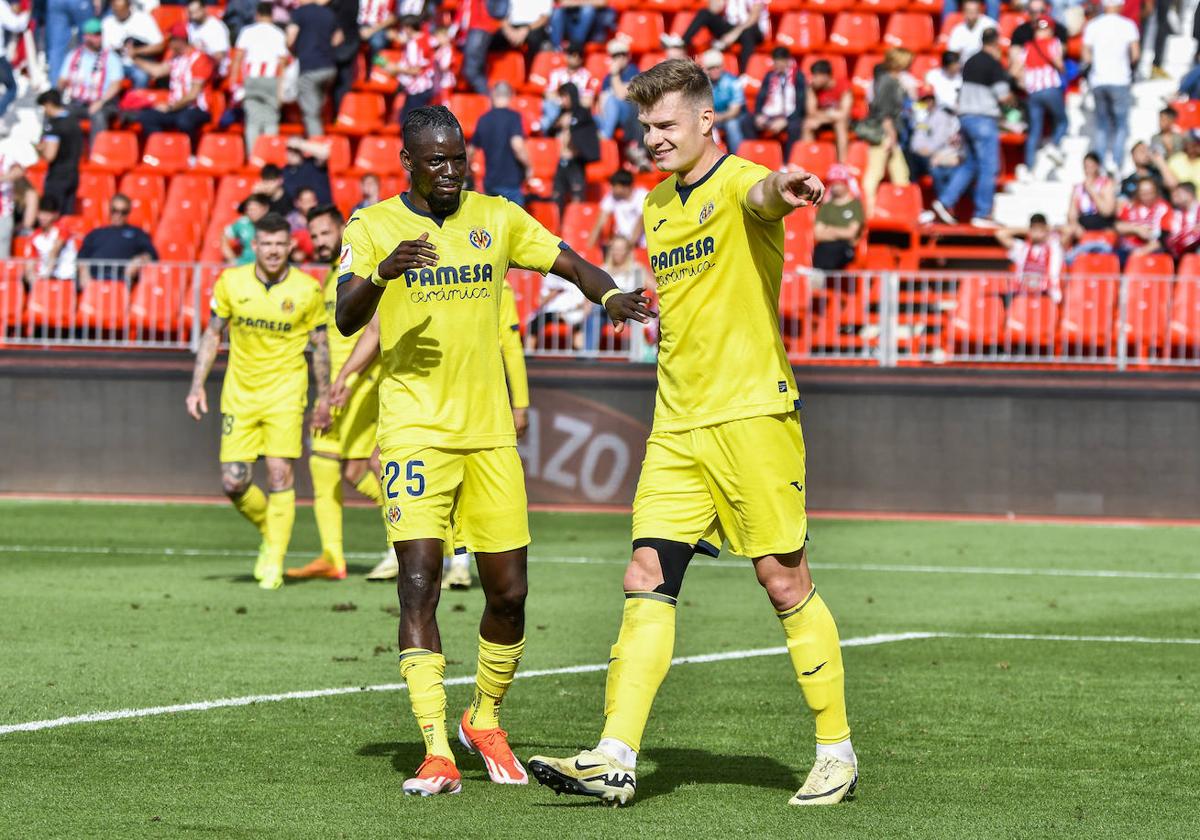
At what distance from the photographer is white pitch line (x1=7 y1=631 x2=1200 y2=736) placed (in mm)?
7730

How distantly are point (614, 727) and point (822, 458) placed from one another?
13718 millimetres

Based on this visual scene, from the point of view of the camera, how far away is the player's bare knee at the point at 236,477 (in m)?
13.1

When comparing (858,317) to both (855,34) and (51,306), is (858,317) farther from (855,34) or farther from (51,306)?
(51,306)

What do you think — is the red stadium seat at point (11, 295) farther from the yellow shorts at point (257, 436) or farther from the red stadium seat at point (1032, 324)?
the red stadium seat at point (1032, 324)

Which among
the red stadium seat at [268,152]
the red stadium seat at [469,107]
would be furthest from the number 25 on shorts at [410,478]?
the red stadium seat at [469,107]

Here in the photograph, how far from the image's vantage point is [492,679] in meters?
6.99

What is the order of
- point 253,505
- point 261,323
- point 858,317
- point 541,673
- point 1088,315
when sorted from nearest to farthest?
point 541,673
point 261,323
point 253,505
point 1088,315
point 858,317

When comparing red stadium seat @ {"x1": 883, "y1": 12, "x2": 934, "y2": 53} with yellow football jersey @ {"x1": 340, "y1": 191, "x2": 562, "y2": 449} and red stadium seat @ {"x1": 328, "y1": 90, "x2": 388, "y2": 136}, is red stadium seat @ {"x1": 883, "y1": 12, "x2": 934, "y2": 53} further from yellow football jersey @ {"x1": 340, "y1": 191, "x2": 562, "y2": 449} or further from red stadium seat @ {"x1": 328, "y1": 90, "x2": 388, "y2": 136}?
yellow football jersey @ {"x1": 340, "y1": 191, "x2": 562, "y2": 449}

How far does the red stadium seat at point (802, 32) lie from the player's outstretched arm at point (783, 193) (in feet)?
66.3

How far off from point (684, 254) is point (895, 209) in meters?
16.3

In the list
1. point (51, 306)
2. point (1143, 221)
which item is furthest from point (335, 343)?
point (1143, 221)

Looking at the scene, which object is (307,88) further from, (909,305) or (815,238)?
(909,305)

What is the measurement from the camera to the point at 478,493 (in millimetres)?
6973

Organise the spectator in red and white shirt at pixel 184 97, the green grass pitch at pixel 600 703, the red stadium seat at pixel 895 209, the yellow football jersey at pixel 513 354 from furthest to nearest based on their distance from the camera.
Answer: the spectator in red and white shirt at pixel 184 97 < the red stadium seat at pixel 895 209 < the yellow football jersey at pixel 513 354 < the green grass pitch at pixel 600 703
